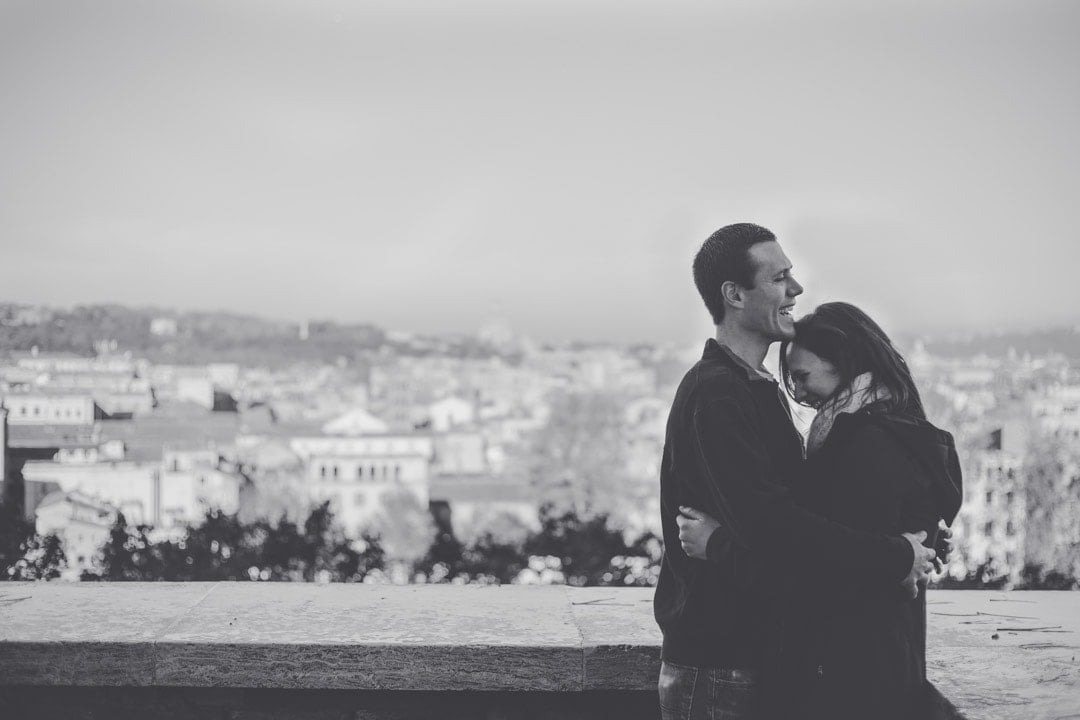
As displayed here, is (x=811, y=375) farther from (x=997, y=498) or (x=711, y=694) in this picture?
(x=997, y=498)

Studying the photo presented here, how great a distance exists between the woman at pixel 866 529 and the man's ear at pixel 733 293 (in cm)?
26

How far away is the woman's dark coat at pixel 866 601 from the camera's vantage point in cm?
167

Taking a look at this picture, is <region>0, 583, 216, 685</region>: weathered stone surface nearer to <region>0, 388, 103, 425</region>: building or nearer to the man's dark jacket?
the man's dark jacket

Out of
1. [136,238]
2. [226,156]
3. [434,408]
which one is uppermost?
[226,156]

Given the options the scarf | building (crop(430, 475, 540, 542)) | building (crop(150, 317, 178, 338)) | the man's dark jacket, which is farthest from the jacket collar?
building (crop(430, 475, 540, 542))

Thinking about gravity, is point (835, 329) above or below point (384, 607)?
above

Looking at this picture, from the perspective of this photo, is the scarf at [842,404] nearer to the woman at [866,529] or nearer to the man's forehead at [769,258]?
the woman at [866,529]

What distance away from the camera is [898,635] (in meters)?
1.70

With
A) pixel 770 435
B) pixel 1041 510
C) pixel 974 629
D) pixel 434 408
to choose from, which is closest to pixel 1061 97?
pixel 1041 510

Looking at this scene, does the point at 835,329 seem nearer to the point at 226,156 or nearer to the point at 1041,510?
the point at 1041,510

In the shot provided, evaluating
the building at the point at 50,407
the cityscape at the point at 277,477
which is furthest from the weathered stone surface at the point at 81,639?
the building at the point at 50,407

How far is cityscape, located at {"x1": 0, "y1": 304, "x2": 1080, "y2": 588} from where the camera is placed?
14.5 ft

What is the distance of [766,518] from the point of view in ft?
5.30

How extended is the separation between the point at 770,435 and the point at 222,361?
10953 millimetres
